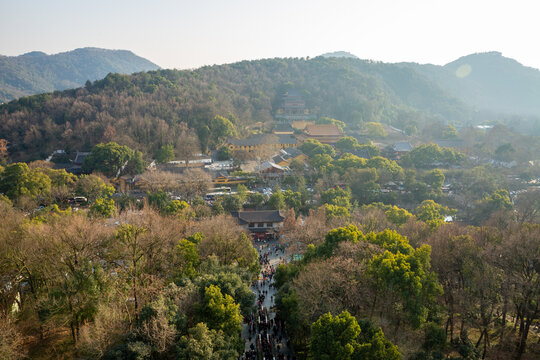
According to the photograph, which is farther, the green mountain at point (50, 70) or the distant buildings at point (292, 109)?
the green mountain at point (50, 70)

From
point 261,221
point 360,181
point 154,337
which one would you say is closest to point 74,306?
point 154,337

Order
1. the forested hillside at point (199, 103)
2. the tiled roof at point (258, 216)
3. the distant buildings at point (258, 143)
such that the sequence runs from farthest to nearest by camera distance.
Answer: the distant buildings at point (258, 143) → the forested hillside at point (199, 103) → the tiled roof at point (258, 216)

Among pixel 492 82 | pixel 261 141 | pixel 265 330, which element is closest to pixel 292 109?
pixel 261 141

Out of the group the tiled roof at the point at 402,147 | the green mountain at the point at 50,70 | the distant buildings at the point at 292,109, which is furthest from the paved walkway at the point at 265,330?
the green mountain at the point at 50,70

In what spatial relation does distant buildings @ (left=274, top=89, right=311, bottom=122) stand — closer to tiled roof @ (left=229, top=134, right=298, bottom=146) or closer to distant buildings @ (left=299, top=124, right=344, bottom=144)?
distant buildings @ (left=299, top=124, right=344, bottom=144)

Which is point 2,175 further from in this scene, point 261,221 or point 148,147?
point 261,221

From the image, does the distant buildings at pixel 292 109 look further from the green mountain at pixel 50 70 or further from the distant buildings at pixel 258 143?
the green mountain at pixel 50 70

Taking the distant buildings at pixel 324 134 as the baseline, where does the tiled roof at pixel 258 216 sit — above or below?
below

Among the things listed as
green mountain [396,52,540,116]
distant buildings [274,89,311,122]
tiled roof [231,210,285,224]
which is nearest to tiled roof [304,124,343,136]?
distant buildings [274,89,311,122]
